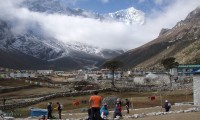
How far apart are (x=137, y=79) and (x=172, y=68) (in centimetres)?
3221

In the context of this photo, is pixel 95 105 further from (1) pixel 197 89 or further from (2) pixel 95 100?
(1) pixel 197 89

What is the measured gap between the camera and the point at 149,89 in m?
109

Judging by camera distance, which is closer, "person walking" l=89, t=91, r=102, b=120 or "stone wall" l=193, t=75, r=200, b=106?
"person walking" l=89, t=91, r=102, b=120

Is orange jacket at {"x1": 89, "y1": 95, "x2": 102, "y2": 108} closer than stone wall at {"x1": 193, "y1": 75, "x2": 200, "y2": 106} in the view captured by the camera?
Yes

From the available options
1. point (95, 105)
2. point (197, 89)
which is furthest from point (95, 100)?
point (197, 89)

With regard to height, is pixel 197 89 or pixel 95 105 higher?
pixel 197 89

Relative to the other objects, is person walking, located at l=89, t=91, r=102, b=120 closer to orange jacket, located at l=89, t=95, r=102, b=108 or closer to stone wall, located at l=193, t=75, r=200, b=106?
orange jacket, located at l=89, t=95, r=102, b=108

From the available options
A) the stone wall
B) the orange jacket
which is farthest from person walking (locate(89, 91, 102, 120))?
the stone wall

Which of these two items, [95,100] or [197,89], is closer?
[95,100]

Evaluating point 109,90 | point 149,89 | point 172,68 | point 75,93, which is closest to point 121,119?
point 75,93

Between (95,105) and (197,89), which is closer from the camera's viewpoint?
(95,105)

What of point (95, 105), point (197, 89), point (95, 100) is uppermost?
point (197, 89)

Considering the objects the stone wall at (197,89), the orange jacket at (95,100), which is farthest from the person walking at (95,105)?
the stone wall at (197,89)

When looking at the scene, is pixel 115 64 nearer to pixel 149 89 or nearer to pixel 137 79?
pixel 137 79
